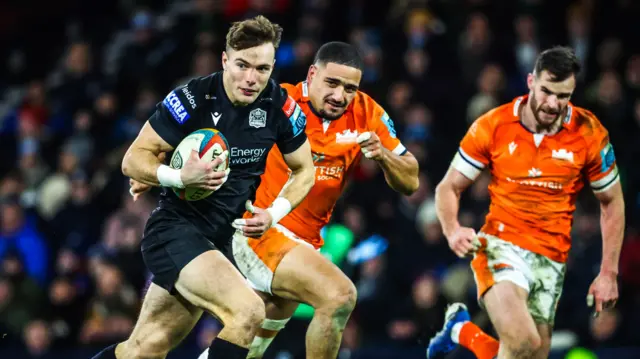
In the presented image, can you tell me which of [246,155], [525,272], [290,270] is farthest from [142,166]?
[525,272]

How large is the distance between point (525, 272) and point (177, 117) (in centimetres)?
264

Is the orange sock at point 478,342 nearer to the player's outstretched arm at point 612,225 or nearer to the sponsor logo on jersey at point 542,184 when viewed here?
the player's outstretched arm at point 612,225

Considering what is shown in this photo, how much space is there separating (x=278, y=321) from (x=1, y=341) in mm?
5310

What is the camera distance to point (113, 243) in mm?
11414

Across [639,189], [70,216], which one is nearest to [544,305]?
[639,189]

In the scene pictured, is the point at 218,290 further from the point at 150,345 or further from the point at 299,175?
the point at 299,175

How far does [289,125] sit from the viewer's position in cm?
617

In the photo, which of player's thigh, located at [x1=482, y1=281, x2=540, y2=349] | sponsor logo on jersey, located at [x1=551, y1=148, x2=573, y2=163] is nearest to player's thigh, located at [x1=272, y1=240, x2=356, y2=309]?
player's thigh, located at [x1=482, y1=281, x2=540, y2=349]

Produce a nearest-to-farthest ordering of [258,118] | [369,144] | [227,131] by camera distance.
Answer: [227,131] < [258,118] < [369,144]

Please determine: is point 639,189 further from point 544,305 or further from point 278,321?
point 278,321

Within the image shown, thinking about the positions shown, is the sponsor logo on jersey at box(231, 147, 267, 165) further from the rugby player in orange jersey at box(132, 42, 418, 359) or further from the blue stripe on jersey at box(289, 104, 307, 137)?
the rugby player in orange jersey at box(132, 42, 418, 359)

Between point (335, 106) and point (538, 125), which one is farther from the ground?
point (335, 106)

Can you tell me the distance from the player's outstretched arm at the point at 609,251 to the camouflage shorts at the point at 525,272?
27 centimetres

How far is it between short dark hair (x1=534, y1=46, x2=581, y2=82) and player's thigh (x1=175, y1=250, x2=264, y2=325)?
2551mm
